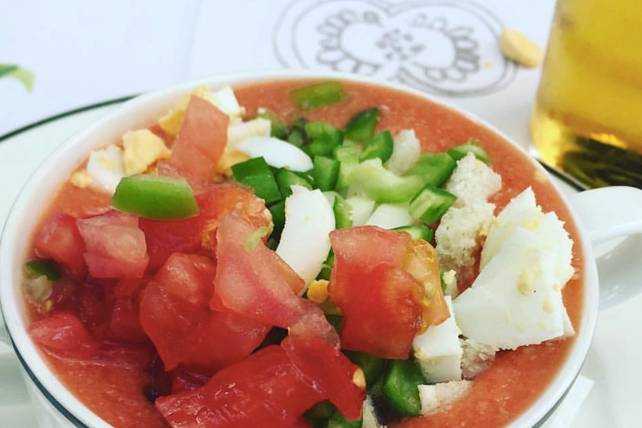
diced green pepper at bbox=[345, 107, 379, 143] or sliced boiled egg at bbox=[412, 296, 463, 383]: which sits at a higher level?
diced green pepper at bbox=[345, 107, 379, 143]

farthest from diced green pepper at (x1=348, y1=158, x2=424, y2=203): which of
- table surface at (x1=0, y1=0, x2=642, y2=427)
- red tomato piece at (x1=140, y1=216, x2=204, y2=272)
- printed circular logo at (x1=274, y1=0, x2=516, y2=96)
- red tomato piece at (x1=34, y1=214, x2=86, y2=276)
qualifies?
printed circular logo at (x1=274, y1=0, x2=516, y2=96)

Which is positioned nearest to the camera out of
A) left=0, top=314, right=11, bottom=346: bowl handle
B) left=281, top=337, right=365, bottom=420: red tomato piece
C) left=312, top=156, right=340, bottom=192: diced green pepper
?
left=281, top=337, right=365, bottom=420: red tomato piece

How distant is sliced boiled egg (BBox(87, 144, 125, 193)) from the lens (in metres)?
1.00

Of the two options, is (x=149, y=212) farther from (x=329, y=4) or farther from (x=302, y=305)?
(x=329, y=4)

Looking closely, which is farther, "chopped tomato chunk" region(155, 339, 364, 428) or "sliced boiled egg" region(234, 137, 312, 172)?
"sliced boiled egg" region(234, 137, 312, 172)

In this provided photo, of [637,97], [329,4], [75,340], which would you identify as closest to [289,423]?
[75,340]

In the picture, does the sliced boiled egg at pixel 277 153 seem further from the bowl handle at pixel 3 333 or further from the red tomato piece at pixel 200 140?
the bowl handle at pixel 3 333

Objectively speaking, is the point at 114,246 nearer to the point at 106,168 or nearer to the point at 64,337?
the point at 64,337

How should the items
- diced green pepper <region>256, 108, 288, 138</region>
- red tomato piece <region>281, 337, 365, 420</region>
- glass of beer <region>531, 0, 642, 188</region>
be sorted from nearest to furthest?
red tomato piece <region>281, 337, 365, 420</region>
diced green pepper <region>256, 108, 288, 138</region>
glass of beer <region>531, 0, 642, 188</region>

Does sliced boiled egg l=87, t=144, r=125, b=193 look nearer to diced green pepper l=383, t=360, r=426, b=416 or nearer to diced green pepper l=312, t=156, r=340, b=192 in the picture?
diced green pepper l=312, t=156, r=340, b=192

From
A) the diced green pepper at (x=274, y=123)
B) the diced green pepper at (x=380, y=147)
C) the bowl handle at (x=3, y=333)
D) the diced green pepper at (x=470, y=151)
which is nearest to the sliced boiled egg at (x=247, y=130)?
the diced green pepper at (x=274, y=123)

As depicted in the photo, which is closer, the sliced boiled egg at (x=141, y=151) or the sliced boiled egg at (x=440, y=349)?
the sliced boiled egg at (x=440, y=349)

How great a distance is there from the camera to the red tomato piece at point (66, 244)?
884 mm

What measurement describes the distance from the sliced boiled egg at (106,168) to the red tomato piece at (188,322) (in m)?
0.23
